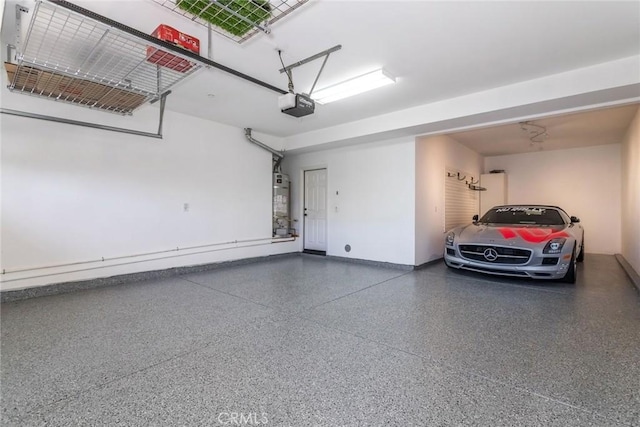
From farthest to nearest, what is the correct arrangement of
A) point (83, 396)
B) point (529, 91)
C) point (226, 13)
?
point (529, 91)
point (226, 13)
point (83, 396)

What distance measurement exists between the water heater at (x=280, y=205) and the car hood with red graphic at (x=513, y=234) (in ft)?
12.0

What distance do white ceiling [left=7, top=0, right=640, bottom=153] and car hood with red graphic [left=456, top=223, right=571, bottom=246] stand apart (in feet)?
6.86

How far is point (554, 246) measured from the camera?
3.88m

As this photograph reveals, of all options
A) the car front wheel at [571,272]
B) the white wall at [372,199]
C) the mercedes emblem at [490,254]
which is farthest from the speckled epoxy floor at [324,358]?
the white wall at [372,199]

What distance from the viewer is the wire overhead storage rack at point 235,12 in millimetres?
2053

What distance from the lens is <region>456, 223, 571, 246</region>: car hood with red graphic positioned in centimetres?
404

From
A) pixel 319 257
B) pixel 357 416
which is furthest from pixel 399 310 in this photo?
pixel 319 257

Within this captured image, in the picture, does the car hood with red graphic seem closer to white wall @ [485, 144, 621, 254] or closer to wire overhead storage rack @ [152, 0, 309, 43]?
white wall @ [485, 144, 621, 254]

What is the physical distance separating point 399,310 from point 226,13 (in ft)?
10.0

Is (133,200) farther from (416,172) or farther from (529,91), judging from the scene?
(529,91)

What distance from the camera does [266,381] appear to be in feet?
5.77

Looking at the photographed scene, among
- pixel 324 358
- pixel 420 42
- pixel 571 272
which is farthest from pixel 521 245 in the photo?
pixel 324 358

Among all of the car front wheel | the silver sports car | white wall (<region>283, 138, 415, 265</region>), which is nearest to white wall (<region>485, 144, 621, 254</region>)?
the silver sports car

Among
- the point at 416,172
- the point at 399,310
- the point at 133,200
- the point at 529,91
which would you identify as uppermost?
the point at 529,91
